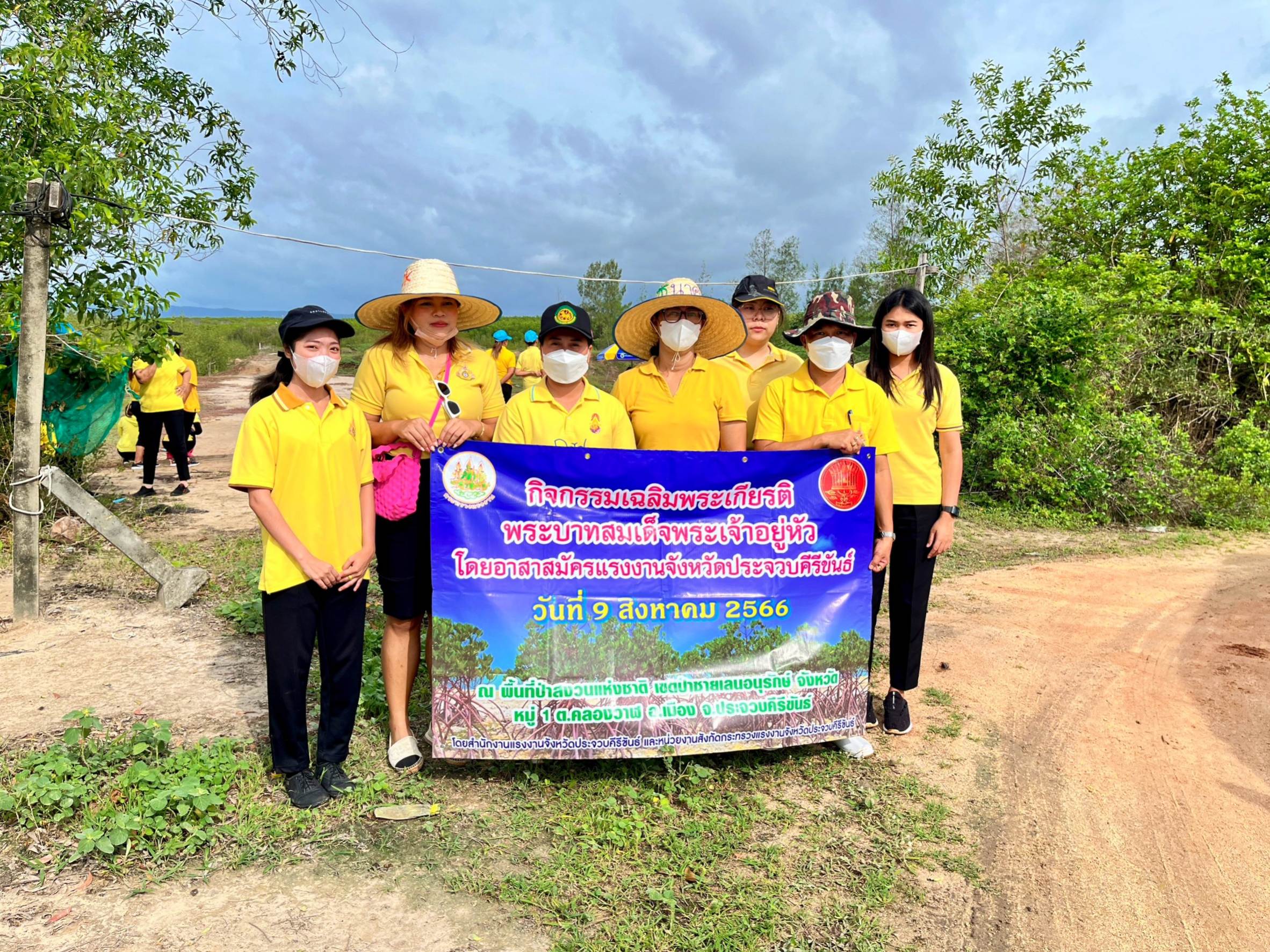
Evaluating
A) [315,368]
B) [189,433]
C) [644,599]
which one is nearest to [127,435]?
[189,433]

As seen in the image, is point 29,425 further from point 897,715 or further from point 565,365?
point 897,715

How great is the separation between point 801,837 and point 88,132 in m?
6.09

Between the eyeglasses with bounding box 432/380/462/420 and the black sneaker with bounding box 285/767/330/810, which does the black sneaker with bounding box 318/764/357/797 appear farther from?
the eyeglasses with bounding box 432/380/462/420

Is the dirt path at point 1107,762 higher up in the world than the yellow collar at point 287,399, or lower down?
lower down

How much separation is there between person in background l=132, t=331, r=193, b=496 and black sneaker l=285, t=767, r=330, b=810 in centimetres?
620

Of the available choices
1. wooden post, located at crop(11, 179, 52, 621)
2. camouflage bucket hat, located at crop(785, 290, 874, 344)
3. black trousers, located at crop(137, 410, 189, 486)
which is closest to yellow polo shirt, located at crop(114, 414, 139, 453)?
→ black trousers, located at crop(137, 410, 189, 486)

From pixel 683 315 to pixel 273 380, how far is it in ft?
5.46

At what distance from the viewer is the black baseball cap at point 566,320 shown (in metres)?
3.10

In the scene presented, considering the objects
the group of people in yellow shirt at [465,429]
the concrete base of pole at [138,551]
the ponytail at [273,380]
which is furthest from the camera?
the concrete base of pole at [138,551]

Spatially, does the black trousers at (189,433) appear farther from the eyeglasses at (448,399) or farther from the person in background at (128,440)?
the eyeglasses at (448,399)

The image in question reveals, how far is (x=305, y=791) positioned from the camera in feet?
9.94

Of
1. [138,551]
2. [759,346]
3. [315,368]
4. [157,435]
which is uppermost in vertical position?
[759,346]

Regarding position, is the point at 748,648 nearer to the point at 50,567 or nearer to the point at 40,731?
the point at 40,731

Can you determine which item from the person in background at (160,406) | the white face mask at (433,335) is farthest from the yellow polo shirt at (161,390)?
the white face mask at (433,335)
